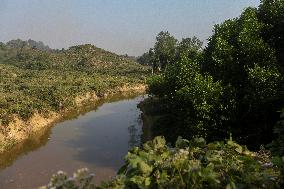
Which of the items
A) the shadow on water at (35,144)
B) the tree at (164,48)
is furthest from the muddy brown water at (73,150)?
the tree at (164,48)

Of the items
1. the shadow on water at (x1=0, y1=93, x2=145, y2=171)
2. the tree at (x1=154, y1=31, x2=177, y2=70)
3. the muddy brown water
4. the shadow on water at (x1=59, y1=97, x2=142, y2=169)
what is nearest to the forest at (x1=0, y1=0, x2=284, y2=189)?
the shadow on water at (x1=0, y1=93, x2=145, y2=171)

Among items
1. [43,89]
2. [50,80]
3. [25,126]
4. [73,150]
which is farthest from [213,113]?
[50,80]

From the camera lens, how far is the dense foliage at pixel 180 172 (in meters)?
4.16

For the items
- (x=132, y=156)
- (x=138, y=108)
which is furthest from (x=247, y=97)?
(x=138, y=108)

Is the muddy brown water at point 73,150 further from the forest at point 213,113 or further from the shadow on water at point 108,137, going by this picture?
the forest at point 213,113

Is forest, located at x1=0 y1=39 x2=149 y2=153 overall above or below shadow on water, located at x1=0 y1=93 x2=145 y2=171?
above

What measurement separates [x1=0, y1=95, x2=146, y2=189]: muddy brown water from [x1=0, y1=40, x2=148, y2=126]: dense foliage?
2.82 meters

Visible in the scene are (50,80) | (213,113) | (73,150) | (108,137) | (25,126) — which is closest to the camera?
(213,113)

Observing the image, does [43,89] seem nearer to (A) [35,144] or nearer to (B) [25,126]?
(B) [25,126]

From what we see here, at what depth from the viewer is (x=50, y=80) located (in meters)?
59.9

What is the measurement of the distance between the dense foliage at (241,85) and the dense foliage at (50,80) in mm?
16053

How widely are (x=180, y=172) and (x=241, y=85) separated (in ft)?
62.7

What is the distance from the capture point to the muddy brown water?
22422mm

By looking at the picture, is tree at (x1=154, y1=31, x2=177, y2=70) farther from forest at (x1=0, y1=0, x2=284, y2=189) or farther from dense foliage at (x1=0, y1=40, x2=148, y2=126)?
forest at (x1=0, y1=0, x2=284, y2=189)
